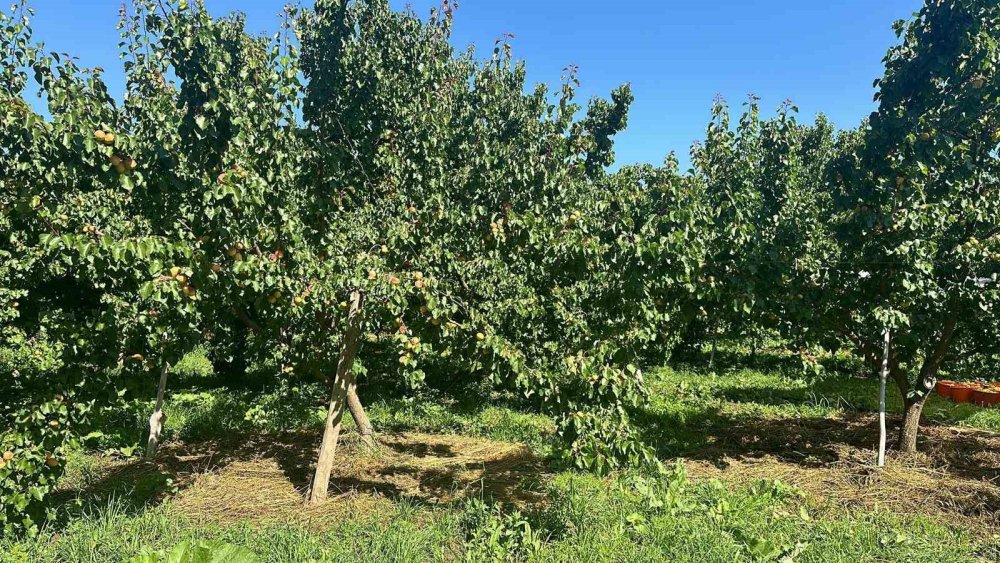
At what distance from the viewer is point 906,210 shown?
5145 mm

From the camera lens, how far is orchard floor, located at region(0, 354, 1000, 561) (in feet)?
13.2

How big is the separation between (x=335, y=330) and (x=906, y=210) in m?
5.60

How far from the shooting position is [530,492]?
5.58 metres

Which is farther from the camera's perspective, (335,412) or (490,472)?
(490,472)

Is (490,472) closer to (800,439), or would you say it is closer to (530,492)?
(530,492)

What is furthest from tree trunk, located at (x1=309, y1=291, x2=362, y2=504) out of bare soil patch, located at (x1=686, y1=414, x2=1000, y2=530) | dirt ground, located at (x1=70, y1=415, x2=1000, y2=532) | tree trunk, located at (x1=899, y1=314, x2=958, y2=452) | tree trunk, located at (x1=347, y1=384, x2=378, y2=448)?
tree trunk, located at (x1=899, y1=314, x2=958, y2=452)

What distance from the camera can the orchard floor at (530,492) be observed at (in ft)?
13.2

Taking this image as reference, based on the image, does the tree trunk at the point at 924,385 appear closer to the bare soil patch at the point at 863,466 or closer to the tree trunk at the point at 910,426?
the tree trunk at the point at 910,426

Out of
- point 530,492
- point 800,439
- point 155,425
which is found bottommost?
point 530,492

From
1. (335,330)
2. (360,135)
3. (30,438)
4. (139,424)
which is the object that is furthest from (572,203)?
(139,424)

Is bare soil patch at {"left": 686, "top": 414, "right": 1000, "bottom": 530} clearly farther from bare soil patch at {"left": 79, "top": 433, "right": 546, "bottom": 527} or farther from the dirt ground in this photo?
bare soil patch at {"left": 79, "top": 433, "right": 546, "bottom": 527}

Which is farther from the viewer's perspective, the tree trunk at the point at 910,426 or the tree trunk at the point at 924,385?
the tree trunk at the point at 910,426

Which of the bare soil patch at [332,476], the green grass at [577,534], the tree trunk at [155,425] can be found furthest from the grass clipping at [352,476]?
the green grass at [577,534]

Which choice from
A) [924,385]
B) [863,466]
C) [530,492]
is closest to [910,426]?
[924,385]
